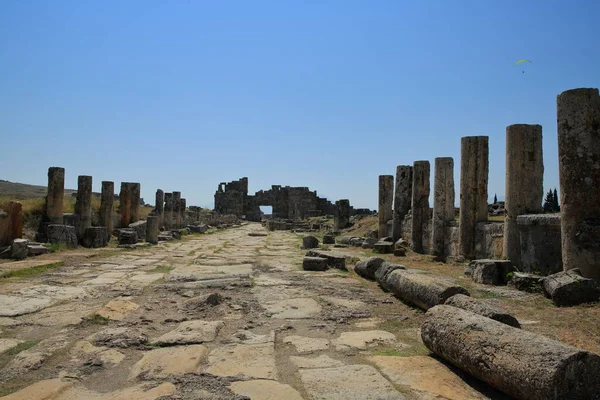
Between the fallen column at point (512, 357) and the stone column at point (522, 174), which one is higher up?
the stone column at point (522, 174)

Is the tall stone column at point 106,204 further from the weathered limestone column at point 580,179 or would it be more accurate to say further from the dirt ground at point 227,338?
the weathered limestone column at point 580,179

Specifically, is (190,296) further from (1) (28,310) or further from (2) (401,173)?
(2) (401,173)

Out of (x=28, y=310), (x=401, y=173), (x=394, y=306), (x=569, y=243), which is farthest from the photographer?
(x=401, y=173)

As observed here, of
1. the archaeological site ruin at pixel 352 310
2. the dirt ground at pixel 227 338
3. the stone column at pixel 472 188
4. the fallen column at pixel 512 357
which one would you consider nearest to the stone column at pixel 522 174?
the archaeological site ruin at pixel 352 310

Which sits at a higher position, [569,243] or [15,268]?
[569,243]

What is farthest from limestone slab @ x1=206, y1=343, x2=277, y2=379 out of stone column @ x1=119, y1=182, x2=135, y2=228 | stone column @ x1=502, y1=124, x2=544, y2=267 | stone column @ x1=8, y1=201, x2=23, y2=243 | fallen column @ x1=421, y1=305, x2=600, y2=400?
stone column @ x1=119, y1=182, x2=135, y2=228

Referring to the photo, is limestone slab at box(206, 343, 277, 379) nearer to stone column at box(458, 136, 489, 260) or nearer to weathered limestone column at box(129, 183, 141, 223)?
stone column at box(458, 136, 489, 260)

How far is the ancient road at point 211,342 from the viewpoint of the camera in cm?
338

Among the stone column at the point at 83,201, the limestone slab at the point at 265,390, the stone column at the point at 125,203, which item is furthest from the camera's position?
the stone column at the point at 125,203

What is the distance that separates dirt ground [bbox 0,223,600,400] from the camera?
340cm

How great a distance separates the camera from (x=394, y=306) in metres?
6.48

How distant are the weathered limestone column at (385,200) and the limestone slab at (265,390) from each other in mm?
15522

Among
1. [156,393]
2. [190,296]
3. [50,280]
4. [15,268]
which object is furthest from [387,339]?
[15,268]

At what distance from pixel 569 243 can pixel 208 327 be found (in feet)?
18.5
